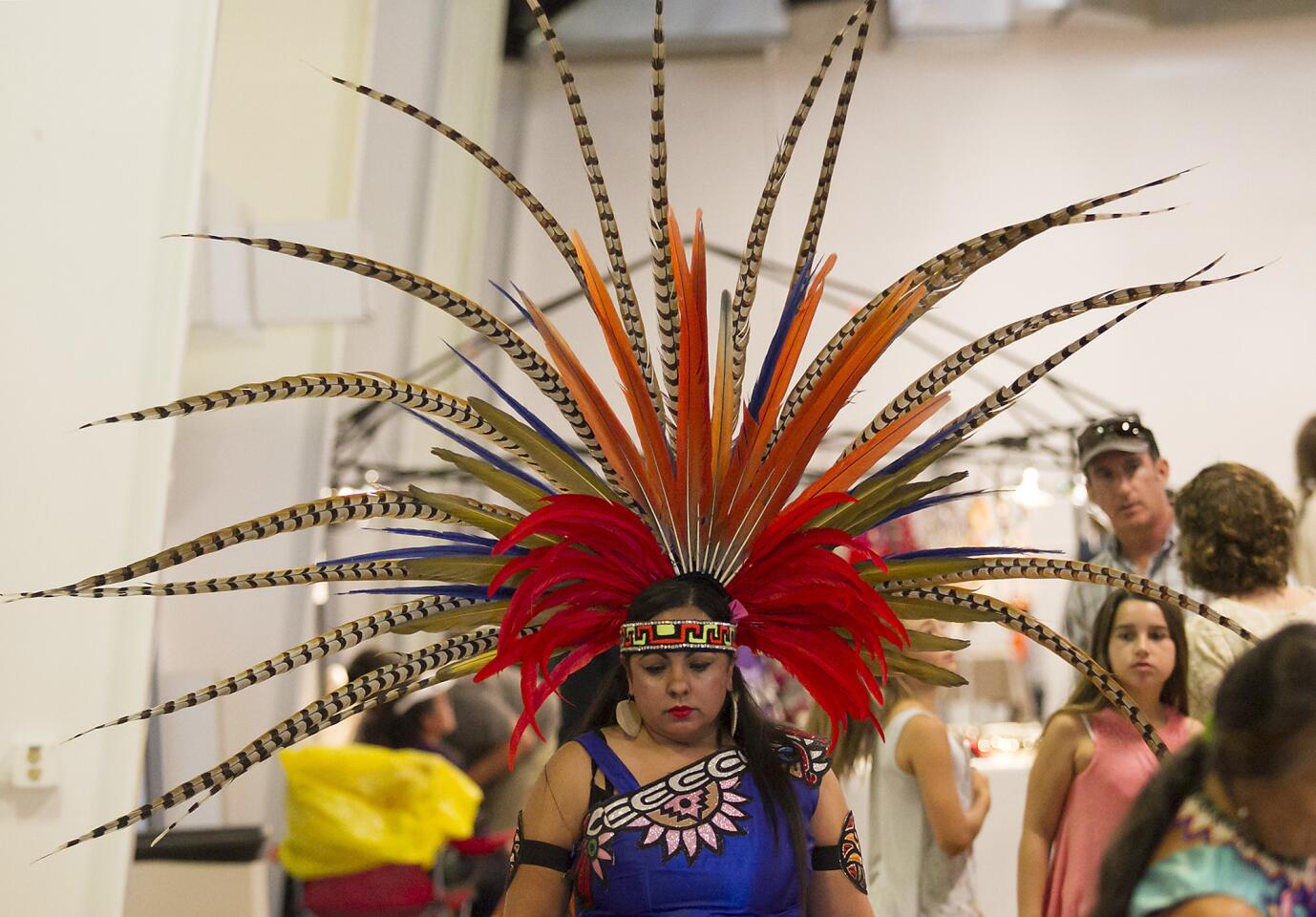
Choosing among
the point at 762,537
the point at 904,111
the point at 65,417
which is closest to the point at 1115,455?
the point at 762,537

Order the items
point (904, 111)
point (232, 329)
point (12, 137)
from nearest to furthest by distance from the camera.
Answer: point (12, 137) → point (232, 329) → point (904, 111)

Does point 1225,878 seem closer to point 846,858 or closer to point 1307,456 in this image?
point 846,858

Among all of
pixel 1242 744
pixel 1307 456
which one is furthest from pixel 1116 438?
pixel 1242 744

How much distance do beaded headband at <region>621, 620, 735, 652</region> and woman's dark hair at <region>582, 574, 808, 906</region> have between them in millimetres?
20

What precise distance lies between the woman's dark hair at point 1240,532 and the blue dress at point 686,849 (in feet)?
4.55

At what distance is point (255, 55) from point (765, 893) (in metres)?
4.76

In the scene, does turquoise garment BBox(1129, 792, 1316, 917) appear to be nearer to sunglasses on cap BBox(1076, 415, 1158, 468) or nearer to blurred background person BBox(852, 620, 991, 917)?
blurred background person BBox(852, 620, 991, 917)

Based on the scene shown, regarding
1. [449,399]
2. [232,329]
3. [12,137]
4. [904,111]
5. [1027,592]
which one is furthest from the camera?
[904,111]

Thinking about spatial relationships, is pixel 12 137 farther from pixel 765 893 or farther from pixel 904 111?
pixel 904 111

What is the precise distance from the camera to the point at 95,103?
Answer: 10.9 ft

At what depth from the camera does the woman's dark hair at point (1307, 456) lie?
3760 mm

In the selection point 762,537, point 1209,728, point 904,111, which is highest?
point 904,111

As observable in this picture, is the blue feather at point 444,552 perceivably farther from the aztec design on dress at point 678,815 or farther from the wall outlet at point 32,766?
the wall outlet at point 32,766

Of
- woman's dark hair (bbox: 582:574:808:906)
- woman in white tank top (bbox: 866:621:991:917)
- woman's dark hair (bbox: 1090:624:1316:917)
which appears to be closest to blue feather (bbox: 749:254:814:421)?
woman's dark hair (bbox: 582:574:808:906)
